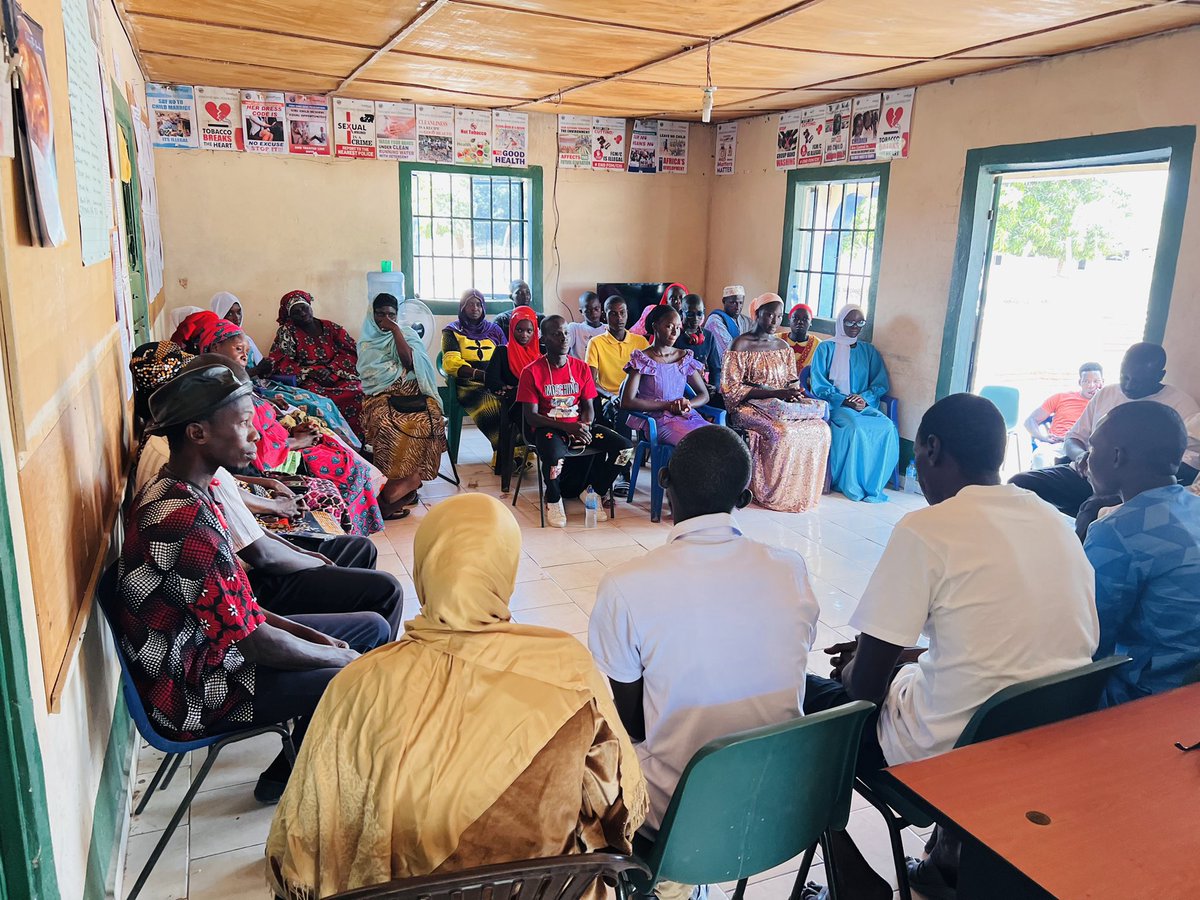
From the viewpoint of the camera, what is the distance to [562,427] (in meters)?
5.01

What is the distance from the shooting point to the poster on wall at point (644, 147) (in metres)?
7.71

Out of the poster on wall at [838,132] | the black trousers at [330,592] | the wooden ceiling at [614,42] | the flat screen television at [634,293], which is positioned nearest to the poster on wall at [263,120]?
the wooden ceiling at [614,42]

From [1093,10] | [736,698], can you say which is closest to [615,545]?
[736,698]

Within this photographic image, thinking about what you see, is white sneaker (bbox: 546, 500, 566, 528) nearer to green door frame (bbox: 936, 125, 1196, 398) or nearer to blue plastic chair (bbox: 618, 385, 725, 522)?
blue plastic chair (bbox: 618, 385, 725, 522)

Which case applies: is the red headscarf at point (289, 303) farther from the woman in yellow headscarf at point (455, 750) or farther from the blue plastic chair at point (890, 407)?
the woman in yellow headscarf at point (455, 750)

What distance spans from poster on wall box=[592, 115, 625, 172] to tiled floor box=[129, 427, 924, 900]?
2.78 metres

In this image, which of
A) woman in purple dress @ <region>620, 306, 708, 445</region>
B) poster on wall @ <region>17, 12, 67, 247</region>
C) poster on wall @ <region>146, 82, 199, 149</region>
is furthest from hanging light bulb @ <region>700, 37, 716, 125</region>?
poster on wall @ <region>146, 82, 199, 149</region>

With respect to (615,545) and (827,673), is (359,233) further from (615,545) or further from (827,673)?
(827,673)

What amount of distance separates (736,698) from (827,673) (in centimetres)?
180

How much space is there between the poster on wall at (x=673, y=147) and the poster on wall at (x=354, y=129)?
106 inches

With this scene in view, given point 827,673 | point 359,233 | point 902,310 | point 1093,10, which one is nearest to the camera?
point 827,673

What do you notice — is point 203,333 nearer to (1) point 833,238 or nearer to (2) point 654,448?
(2) point 654,448

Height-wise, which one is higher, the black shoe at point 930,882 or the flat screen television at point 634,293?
the flat screen television at point 634,293

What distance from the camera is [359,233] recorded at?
6.96 m
